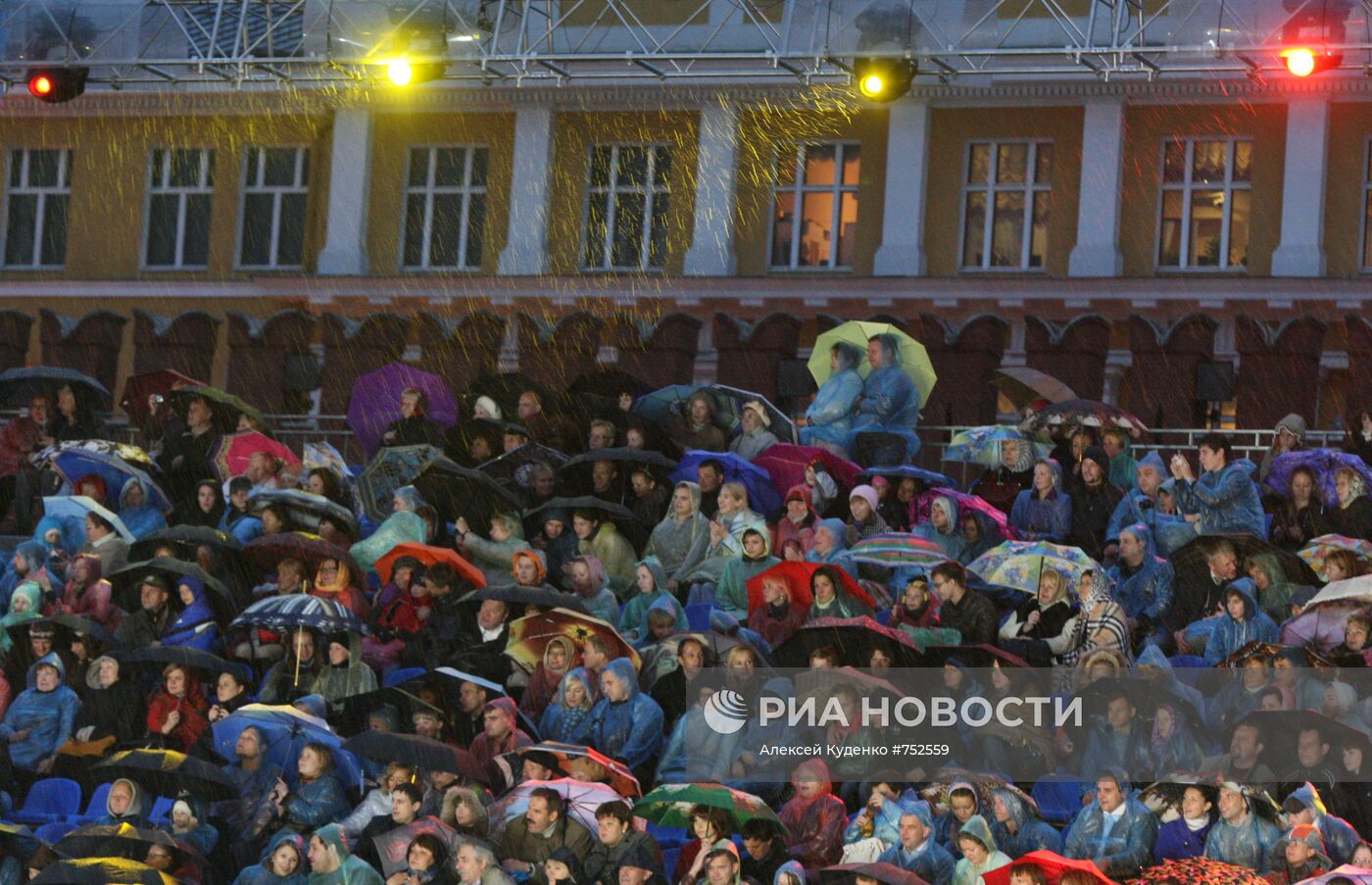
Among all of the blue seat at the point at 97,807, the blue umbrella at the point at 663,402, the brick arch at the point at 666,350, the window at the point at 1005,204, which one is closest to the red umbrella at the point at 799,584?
the blue seat at the point at 97,807

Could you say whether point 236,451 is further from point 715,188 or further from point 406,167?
point 406,167

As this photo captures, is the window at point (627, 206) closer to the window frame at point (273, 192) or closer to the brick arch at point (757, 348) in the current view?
the window frame at point (273, 192)

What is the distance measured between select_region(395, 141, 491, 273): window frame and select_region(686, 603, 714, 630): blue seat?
1303 centimetres

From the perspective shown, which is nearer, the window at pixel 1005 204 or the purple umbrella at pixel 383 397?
the purple umbrella at pixel 383 397

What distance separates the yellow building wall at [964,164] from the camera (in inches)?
1142

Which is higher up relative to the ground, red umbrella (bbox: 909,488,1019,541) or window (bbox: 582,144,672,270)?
window (bbox: 582,144,672,270)

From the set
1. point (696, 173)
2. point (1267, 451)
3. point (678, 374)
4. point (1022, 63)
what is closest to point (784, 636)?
point (1267, 451)

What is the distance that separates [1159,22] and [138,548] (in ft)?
41.6

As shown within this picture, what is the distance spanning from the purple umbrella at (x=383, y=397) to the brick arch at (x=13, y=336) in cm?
508

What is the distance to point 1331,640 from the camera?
16047mm

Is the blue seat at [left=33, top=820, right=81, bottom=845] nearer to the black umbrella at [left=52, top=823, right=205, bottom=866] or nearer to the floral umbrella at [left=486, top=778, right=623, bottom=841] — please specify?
the black umbrella at [left=52, top=823, right=205, bottom=866]

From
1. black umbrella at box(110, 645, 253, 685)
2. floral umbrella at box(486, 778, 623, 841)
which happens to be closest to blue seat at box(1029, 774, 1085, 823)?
floral umbrella at box(486, 778, 623, 841)

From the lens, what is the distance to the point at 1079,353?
24.1 m

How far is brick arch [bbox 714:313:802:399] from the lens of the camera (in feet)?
83.3
